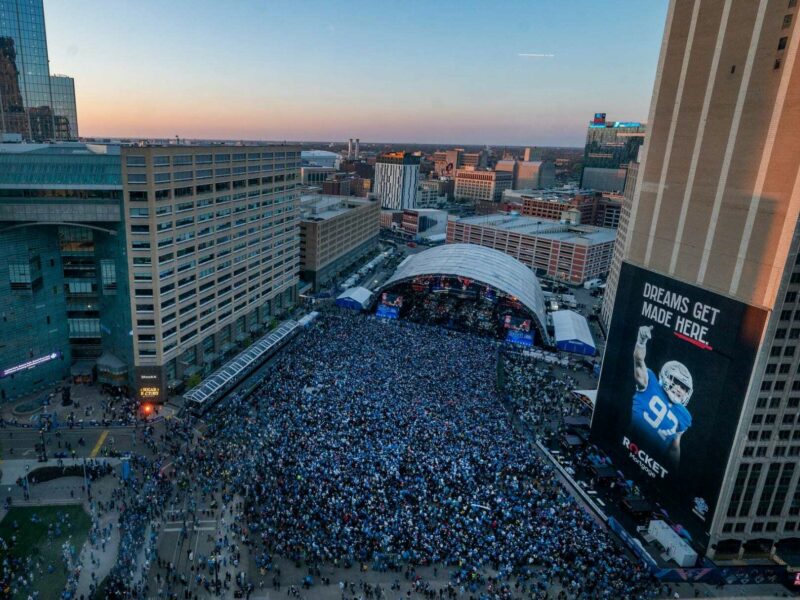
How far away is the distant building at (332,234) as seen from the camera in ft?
332

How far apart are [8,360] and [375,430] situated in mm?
38448

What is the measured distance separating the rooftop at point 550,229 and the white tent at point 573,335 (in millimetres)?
39935

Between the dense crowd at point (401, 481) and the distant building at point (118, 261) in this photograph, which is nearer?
the dense crowd at point (401, 481)

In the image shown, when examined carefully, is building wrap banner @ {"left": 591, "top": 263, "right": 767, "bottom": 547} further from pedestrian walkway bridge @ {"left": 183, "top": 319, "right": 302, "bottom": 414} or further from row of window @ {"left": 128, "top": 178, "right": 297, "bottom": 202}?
row of window @ {"left": 128, "top": 178, "right": 297, "bottom": 202}

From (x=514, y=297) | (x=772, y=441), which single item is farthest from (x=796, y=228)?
(x=514, y=297)

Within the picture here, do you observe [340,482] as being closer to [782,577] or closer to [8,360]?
[782,577]

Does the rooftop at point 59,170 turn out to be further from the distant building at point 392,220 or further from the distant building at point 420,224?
the distant building at point 392,220

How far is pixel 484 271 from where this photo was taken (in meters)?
90.5

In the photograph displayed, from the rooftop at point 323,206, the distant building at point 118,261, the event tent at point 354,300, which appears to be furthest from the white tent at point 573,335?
the rooftop at point 323,206

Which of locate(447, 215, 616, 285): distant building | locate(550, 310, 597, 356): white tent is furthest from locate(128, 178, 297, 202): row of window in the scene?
locate(447, 215, 616, 285): distant building

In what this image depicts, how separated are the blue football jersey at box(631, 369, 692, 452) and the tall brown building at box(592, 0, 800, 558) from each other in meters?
0.12

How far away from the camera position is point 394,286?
301 ft

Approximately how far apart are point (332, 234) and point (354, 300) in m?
24.5

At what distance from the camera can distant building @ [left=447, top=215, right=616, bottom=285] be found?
404 feet
